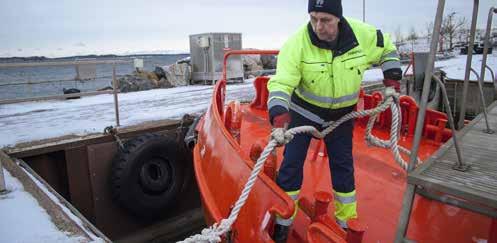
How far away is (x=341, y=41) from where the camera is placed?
7.96 ft

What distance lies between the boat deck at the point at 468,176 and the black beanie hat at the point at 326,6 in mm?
995

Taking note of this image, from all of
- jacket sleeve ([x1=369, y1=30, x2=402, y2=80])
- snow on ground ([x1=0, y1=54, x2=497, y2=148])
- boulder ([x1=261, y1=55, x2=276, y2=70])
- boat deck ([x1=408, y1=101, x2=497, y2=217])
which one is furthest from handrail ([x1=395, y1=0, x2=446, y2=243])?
boulder ([x1=261, y1=55, x2=276, y2=70])

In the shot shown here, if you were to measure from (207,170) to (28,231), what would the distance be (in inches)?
70.6

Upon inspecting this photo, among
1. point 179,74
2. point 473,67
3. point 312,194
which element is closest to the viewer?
point 312,194

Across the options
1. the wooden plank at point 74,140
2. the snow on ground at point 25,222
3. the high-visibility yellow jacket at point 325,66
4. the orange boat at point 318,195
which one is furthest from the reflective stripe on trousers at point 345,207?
the wooden plank at point 74,140

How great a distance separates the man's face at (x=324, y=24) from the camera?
2268mm

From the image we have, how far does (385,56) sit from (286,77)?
32.5 inches

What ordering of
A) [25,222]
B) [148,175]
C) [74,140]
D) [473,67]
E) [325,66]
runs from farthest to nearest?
[473,67]
[148,175]
[74,140]
[25,222]
[325,66]

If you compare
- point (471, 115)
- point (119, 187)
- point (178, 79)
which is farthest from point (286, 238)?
point (178, 79)

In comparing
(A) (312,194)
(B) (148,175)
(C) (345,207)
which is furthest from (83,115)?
(C) (345,207)

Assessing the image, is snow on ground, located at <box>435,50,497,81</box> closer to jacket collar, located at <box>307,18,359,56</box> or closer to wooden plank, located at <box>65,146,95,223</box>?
jacket collar, located at <box>307,18,359,56</box>

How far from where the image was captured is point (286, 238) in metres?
2.66

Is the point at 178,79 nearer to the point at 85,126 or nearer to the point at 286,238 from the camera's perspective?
the point at 85,126

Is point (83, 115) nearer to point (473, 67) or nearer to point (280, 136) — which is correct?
point (280, 136)
